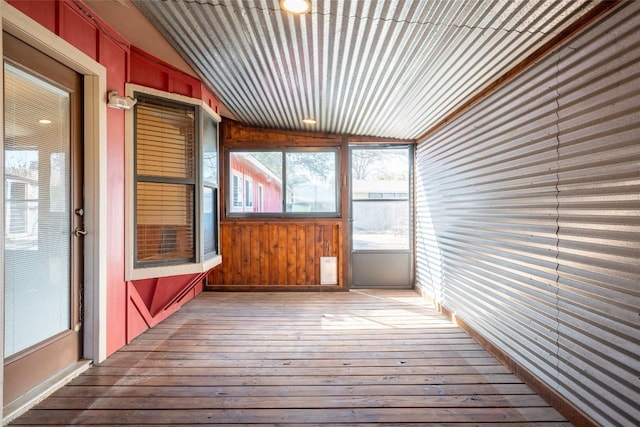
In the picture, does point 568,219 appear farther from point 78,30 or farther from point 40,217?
point 78,30

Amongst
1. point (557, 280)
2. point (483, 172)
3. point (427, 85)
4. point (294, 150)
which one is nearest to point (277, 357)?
point (557, 280)

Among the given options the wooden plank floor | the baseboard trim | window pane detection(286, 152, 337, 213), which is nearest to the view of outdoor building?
window pane detection(286, 152, 337, 213)

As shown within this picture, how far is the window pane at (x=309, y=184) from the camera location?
475 centimetres

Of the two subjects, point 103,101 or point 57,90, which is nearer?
point 57,90

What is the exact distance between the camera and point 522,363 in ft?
7.18

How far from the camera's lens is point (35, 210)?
1.93m

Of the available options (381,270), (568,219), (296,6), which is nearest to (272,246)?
(381,270)

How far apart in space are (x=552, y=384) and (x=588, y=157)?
1.39 metres

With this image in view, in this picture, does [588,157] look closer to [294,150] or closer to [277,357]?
[277,357]

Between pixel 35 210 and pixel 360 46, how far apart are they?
2450 millimetres

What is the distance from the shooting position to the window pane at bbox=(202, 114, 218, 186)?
3.28 metres

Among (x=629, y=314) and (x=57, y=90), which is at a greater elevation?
(x=57, y=90)

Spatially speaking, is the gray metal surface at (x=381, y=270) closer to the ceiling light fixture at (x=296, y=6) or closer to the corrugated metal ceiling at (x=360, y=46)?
the corrugated metal ceiling at (x=360, y=46)

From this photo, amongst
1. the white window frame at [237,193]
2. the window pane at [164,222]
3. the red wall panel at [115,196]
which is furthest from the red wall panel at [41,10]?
the white window frame at [237,193]
